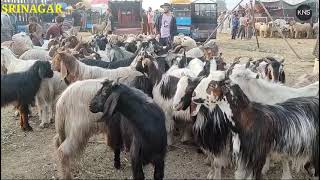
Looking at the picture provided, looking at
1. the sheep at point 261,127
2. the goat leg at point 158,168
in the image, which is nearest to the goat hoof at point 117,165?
the goat leg at point 158,168

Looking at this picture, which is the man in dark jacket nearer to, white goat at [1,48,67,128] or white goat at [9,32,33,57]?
white goat at [9,32,33,57]

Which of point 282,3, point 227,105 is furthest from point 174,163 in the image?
point 282,3

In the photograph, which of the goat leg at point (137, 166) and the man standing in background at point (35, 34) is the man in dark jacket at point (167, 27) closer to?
the man standing in background at point (35, 34)

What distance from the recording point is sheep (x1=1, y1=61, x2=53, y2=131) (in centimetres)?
573

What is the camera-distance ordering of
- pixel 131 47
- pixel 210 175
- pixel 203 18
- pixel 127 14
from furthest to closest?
pixel 127 14 → pixel 203 18 → pixel 131 47 → pixel 210 175

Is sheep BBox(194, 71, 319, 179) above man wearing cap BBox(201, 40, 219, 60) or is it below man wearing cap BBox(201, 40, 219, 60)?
below

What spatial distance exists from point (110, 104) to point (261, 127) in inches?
62.2

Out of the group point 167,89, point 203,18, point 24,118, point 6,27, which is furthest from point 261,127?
point 203,18

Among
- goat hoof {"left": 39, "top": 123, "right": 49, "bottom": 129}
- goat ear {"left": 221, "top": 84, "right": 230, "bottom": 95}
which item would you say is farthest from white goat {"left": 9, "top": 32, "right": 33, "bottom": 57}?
goat ear {"left": 221, "top": 84, "right": 230, "bottom": 95}

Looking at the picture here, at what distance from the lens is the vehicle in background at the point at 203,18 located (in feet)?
66.6

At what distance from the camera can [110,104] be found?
4133 millimetres

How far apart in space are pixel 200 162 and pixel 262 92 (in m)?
1.31

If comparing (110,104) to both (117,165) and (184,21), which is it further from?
(184,21)

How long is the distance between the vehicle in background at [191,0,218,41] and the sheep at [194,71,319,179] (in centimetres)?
1603
